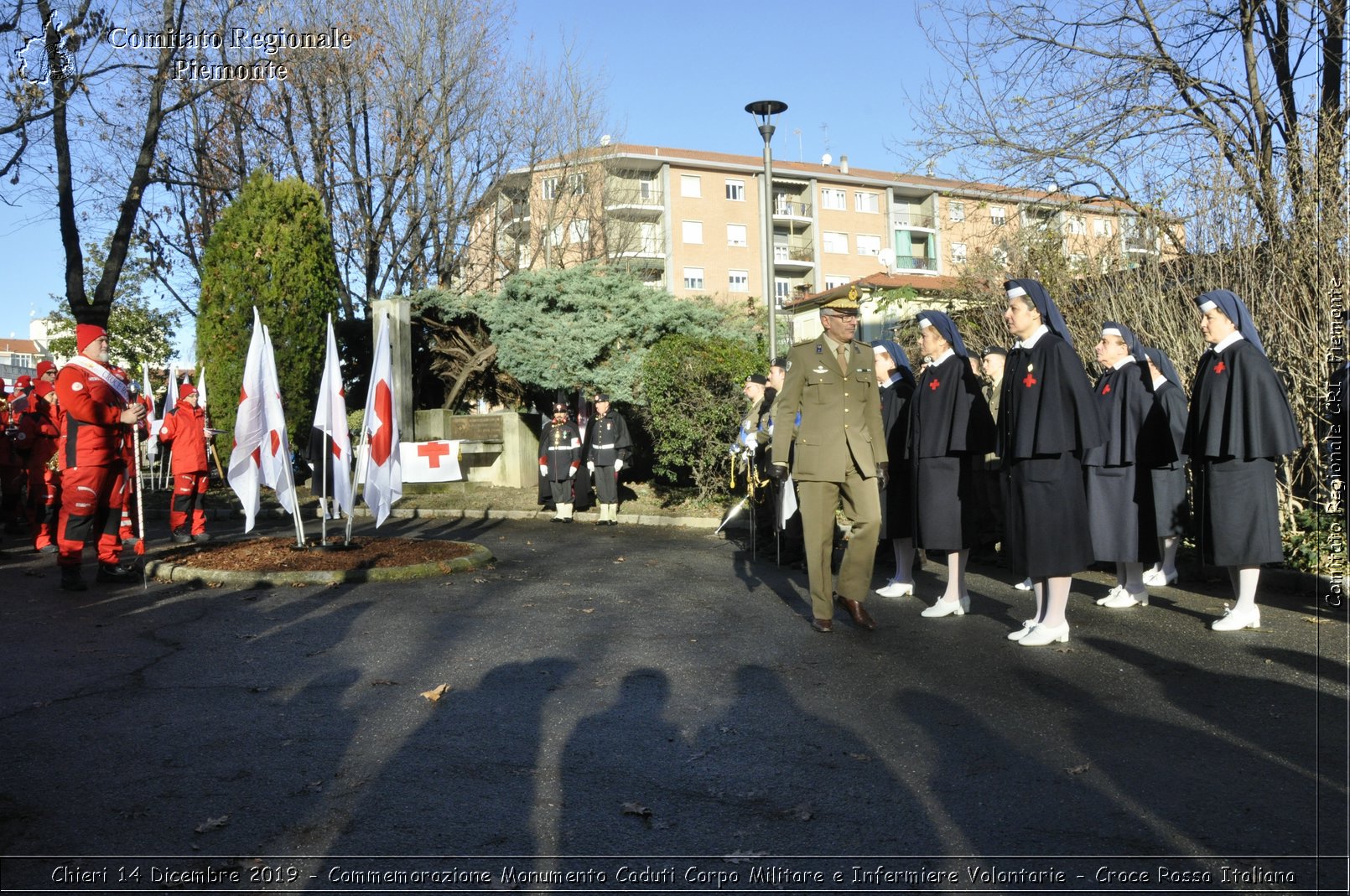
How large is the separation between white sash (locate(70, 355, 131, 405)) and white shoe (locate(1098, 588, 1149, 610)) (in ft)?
29.2

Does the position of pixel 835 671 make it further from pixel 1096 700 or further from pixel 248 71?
pixel 248 71

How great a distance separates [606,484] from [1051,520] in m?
10.3

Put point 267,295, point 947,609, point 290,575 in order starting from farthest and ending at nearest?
point 267,295
point 290,575
point 947,609

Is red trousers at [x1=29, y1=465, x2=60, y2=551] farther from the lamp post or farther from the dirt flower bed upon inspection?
the lamp post

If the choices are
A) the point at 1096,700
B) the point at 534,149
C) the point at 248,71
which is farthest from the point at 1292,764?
the point at 534,149

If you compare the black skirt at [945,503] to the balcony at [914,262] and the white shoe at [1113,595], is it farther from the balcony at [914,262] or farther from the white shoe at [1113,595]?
the balcony at [914,262]

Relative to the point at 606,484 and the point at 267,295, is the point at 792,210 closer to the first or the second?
the point at 267,295

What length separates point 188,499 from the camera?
13117 millimetres

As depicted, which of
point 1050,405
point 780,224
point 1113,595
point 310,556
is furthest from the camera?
point 780,224

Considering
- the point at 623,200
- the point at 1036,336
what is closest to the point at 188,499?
the point at 1036,336

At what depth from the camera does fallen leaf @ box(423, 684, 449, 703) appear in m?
5.41

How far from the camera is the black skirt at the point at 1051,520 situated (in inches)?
258

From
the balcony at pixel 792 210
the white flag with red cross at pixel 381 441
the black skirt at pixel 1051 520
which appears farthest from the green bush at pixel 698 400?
the balcony at pixel 792 210

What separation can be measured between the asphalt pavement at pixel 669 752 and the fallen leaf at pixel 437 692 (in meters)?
0.06
